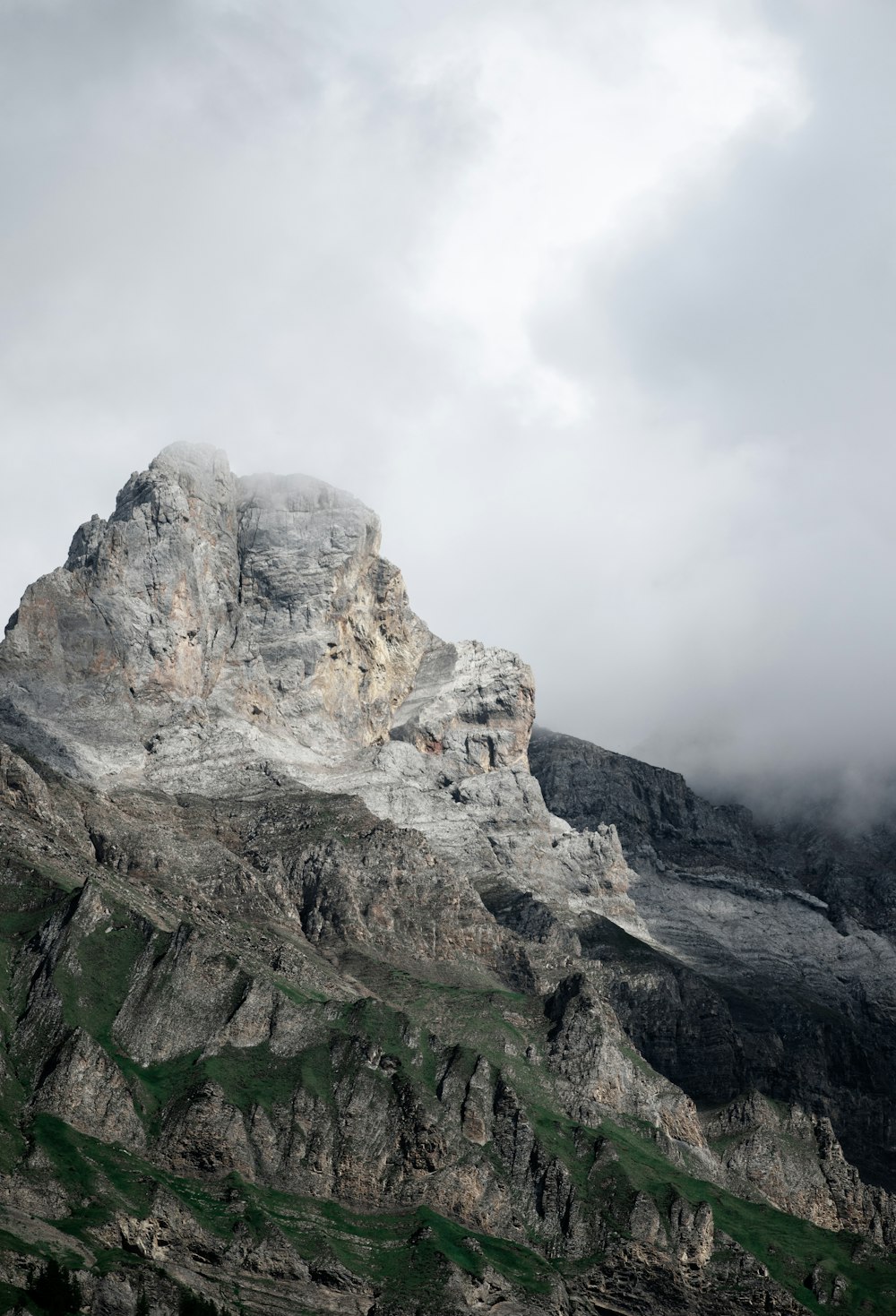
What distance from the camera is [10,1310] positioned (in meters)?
185

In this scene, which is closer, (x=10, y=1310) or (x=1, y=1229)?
(x=10, y=1310)

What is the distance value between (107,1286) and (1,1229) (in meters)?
14.9

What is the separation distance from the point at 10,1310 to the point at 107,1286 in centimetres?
1605

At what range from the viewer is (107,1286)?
199 meters

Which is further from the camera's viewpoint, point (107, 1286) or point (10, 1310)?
point (107, 1286)

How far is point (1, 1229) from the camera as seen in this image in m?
199
